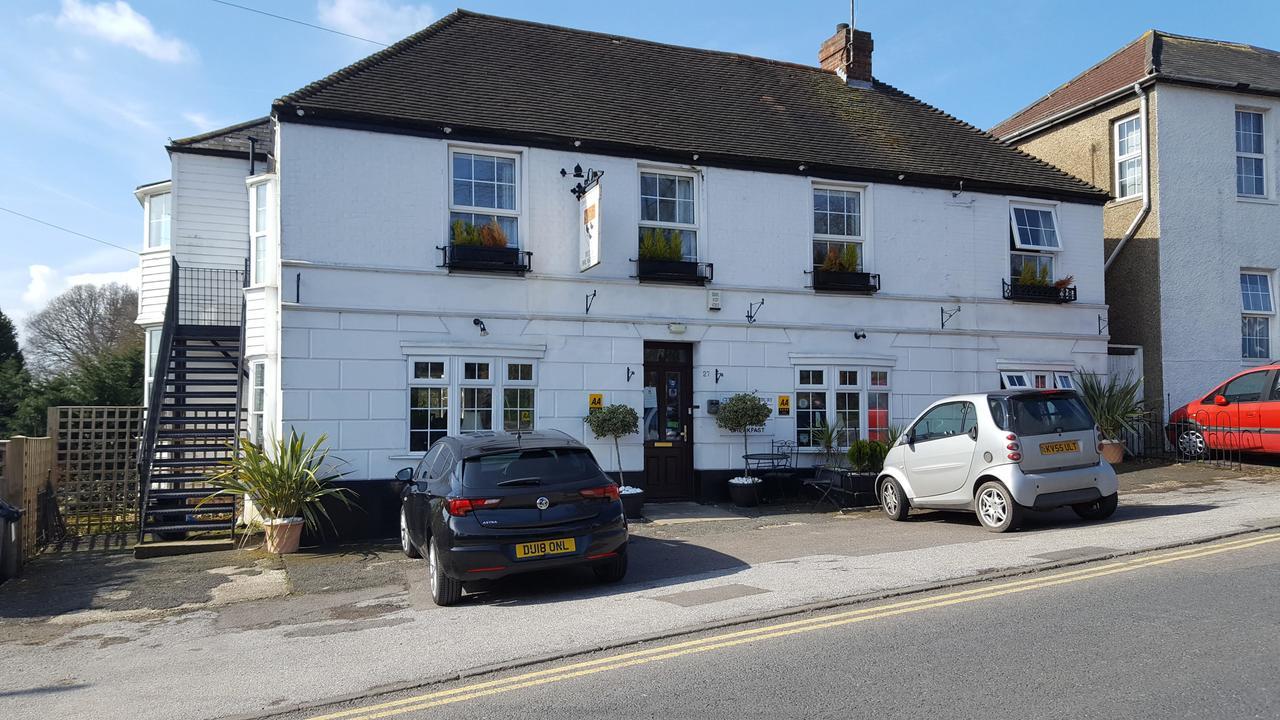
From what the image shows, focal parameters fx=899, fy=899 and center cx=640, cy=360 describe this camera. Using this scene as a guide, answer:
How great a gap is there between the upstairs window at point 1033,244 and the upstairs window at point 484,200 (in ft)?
31.9

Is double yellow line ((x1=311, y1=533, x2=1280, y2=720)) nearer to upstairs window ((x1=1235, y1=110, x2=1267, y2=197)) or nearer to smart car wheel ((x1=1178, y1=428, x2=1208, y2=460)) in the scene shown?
smart car wheel ((x1=1178, y1=428, x2=1208, y2=460))

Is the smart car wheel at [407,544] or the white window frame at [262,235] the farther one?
the white window frame at [262,235]

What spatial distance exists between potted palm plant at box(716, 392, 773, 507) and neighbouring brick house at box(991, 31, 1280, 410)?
29.5 feet

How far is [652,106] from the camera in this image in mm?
16047

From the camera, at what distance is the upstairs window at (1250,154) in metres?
19.5

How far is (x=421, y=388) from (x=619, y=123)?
5525mm

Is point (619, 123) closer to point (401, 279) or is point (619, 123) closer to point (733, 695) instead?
point (401, 279)

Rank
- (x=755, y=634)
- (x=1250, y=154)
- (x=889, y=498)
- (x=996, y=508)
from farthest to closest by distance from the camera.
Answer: (x=1250, y=154)
(x=889, y=498)
(x=996, y=508)
(x=755, y=634)

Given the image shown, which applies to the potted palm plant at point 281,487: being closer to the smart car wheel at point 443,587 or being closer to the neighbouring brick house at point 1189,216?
the smart car wheel at point 443,587

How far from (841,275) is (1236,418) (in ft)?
24.1

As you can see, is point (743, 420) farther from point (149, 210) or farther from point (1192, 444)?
point (149, 210)

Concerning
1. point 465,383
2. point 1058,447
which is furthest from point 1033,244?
point 465,383

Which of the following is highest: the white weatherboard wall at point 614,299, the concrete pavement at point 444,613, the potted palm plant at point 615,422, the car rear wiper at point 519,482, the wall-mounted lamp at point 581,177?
the wall-mounted lamp at point 581,177

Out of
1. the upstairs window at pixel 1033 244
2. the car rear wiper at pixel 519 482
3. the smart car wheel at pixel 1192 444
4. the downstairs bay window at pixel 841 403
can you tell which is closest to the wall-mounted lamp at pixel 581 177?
the downstairs bay window at pixel 841 403
